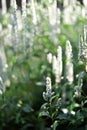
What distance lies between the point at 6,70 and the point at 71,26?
2.45 feet

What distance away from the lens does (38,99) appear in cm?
334

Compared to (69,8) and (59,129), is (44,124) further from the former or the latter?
(69,8)

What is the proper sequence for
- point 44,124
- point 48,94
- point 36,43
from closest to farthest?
1. point 48,94
2. point 44,124
3. point 36,43

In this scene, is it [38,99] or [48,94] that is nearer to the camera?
[48,94]

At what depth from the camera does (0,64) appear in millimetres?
3254

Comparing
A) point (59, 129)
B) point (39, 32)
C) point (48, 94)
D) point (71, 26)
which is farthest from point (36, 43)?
point (48, 94)

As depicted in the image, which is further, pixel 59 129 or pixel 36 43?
pixel 36 43

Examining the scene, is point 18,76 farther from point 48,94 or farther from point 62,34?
point 48,94

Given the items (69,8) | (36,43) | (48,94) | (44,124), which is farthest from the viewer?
(69,8)

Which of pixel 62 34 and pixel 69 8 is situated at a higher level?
pixel 69 8

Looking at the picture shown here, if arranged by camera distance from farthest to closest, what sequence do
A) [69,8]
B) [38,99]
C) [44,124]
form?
1. [69,8]
2. [38,99]
3. [44,124]

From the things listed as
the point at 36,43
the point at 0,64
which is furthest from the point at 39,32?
the point at 0,64

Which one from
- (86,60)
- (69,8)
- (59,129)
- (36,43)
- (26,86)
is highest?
(69,8)

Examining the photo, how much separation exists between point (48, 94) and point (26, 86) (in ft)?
3.18
